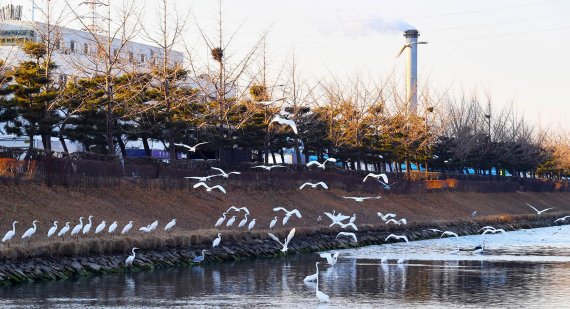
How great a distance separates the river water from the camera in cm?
2494

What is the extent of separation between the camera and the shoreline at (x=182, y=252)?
89.7ft

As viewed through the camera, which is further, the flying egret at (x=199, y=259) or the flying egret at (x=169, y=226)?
the flying egret at (x=169, y=226)

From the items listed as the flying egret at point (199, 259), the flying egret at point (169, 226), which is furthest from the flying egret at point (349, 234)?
the flying egret at point (199, 259)

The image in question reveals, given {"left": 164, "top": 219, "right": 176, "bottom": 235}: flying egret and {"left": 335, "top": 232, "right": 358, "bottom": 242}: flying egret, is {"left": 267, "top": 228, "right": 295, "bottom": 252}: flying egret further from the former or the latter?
{"left": 164, "top": 219, "right": 176, "bottom": 235}: flying egret

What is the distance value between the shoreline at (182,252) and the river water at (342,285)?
17.0 inches

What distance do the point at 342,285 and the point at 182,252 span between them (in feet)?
21.5

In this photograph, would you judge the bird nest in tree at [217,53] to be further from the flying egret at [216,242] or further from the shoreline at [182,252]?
the flying egret at [216,242]

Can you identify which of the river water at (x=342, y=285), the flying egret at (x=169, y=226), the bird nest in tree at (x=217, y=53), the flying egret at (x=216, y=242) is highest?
the bird nest in tree at (x=217, y=53)

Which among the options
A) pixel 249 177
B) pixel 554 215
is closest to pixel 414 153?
pixel 554 215

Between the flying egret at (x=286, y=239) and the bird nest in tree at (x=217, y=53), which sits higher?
the bird nest in tree at (x=217, y=53)

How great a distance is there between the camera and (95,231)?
32.2 metres

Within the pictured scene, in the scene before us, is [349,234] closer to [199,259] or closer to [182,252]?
[199,259]

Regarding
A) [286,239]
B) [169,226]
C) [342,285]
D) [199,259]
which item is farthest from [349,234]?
[342,285]

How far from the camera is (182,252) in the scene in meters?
33.2
